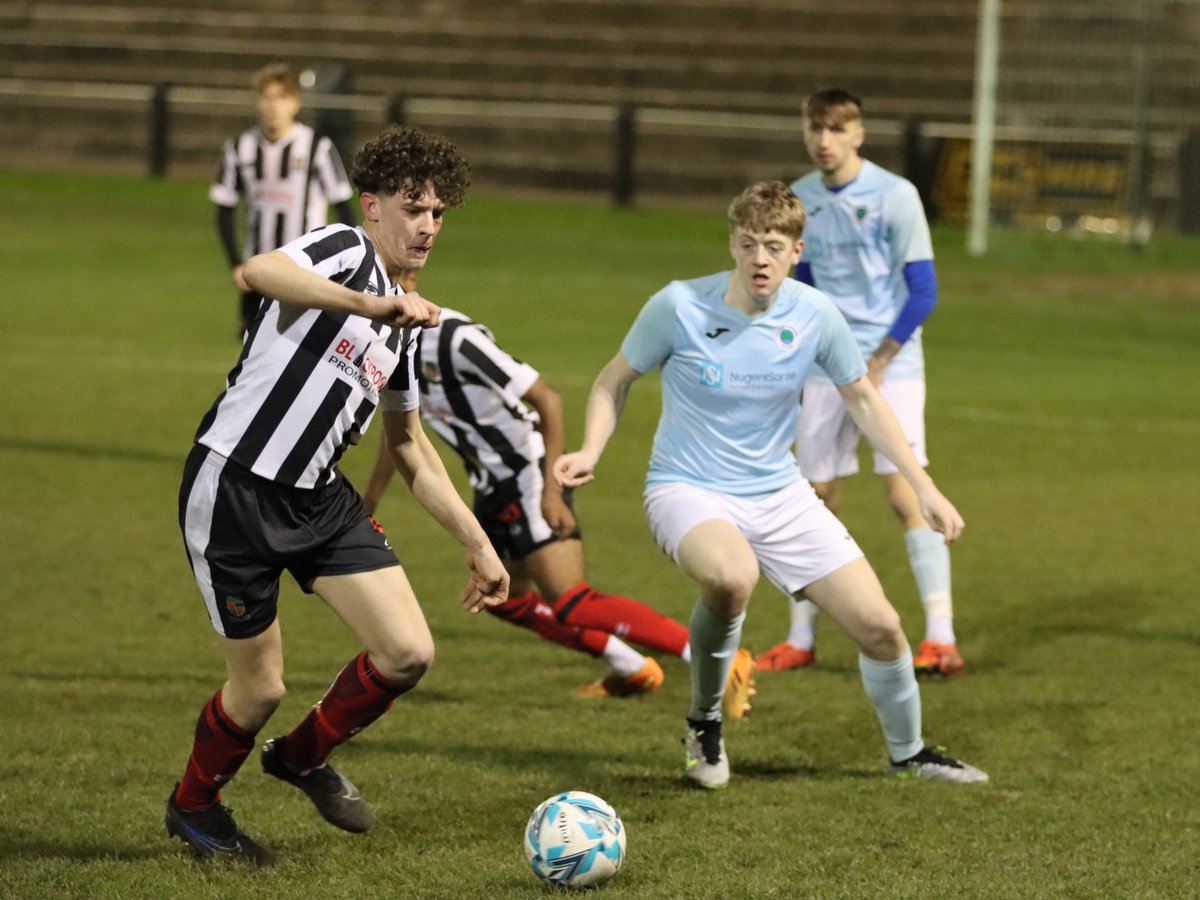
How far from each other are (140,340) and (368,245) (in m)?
11.3

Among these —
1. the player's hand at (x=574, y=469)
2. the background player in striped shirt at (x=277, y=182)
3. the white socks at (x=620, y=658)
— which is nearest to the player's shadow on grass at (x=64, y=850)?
the player's hand at (x=574, y=469)

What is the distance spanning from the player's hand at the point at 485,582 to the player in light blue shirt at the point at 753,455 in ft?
2.39

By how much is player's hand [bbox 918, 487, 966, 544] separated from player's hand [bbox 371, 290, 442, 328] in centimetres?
194

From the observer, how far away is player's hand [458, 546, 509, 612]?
4789 mm

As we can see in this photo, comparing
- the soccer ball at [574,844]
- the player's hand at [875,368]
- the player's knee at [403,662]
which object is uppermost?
the player's hand at [875,368]

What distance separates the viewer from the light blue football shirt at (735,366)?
5.60 metres

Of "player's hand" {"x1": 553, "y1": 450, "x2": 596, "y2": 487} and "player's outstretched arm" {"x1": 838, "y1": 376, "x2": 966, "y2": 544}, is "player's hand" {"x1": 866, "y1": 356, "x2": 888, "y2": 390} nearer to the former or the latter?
"player's outstretched arm" {"x1": 838, "y1": 376, "x2": 966, "y2": 544}

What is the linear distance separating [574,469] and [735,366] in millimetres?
619

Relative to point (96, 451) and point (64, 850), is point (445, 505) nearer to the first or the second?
point (64, 850)

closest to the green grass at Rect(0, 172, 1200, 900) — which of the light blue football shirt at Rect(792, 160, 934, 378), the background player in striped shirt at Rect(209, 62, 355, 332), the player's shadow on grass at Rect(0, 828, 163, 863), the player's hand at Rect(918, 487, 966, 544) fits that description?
the player's shadow on grass at Rect(0, 828, 163, 863)

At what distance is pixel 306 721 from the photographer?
16.2 feet

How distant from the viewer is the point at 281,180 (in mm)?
11328

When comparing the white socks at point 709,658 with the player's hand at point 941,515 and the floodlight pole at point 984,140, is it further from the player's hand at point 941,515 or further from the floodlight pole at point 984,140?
the floodlight pole at point 984,140

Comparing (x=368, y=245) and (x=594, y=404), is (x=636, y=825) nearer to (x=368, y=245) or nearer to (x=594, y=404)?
(x=594, y=404)
